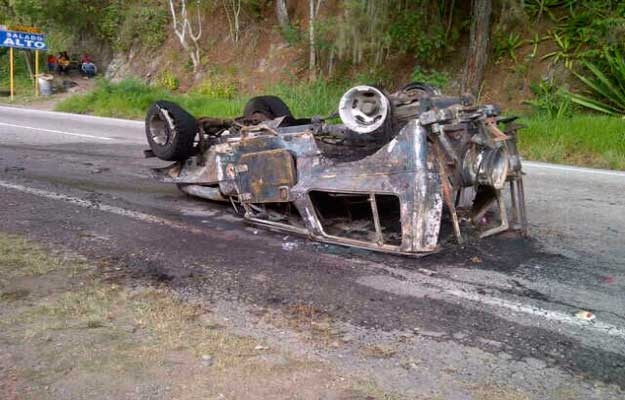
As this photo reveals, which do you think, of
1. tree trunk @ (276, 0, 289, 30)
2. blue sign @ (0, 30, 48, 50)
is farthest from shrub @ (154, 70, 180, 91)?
blue sign @ (0, 30, 48, 50)

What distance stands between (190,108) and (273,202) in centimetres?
1223

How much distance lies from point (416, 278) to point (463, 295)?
1.21ft

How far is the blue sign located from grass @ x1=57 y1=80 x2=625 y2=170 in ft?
14.7

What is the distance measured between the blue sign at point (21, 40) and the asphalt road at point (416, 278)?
16.9m

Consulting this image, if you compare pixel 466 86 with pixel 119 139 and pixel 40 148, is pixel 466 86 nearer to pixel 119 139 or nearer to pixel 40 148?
pixel 119 139

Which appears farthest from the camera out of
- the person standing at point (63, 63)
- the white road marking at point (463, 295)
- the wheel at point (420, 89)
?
the person standing at point (63, 63)

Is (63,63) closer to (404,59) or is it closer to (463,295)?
(404,59)

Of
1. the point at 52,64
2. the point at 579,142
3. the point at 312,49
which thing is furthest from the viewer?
the point at 52,64

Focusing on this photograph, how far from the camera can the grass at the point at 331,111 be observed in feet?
31.6

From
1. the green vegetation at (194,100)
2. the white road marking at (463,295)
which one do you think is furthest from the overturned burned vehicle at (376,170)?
the green vegetation at (194,100)

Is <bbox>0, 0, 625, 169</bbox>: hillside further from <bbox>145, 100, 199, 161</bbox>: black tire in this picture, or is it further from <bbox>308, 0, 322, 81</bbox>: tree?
<bbox>145, 100, 199, 161</bbox>: black tire

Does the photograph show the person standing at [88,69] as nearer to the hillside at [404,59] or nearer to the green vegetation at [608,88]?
the hillside at [404,59]

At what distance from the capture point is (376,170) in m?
4.16

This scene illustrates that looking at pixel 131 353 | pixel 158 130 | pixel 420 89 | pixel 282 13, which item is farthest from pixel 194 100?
pixel 131 353
